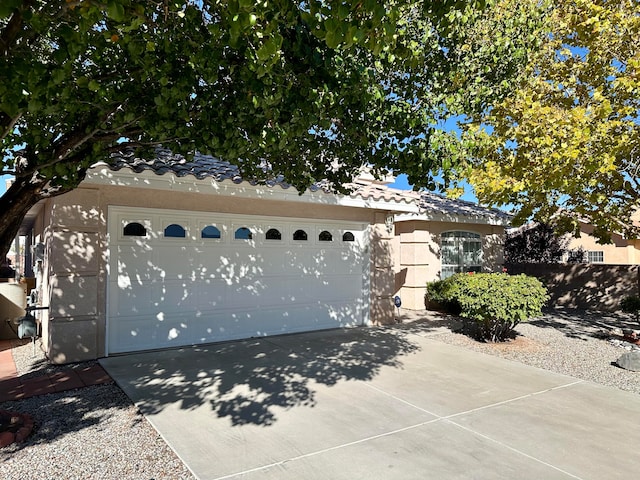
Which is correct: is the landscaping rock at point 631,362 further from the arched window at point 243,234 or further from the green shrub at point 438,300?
the arched window at point 243,234

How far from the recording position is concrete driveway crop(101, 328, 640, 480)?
13.0ft

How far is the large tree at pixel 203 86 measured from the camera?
328cm

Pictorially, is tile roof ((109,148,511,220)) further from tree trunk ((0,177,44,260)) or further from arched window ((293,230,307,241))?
arched window ((293,230,307,241))

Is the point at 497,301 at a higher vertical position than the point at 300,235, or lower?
lower

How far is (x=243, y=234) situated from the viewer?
9148mm

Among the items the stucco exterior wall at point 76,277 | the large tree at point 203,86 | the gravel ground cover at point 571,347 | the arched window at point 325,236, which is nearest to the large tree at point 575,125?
the gravel ground cover at point 571,347

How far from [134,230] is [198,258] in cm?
131

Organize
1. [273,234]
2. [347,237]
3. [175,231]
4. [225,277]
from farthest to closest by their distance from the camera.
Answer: [347,237] < [273,234] < [225,277] < [175,231]

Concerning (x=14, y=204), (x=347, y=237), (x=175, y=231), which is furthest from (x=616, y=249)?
(x=14, y=204)

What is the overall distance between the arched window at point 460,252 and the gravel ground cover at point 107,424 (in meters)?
5.36

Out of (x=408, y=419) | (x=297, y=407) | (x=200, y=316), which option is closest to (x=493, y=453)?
(x=408, y=419)

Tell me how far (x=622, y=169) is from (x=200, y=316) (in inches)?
392

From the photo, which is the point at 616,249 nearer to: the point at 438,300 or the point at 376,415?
the point at 438,300

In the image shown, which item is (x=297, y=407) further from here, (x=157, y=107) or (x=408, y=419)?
(x=157, y=107)
